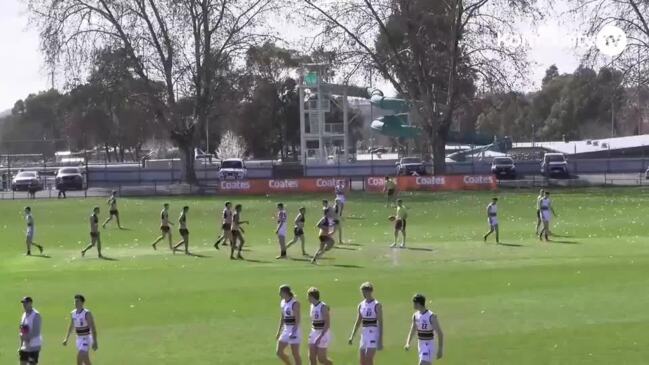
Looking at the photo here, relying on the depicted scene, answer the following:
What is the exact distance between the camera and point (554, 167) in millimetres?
75562

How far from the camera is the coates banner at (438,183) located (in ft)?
207

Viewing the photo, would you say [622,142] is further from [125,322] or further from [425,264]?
[125,322]

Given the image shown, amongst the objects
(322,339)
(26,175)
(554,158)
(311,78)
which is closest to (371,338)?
(322,339)

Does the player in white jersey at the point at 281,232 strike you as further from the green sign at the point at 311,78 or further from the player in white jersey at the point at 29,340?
the green sign at the point at 311,78

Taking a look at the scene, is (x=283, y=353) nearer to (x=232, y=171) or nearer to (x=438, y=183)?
(x=438, y=183)

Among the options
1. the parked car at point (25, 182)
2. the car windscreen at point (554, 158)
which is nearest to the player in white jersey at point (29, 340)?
the parked car at point (25, 182)

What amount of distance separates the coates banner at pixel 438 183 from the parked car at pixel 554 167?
42.6 feet

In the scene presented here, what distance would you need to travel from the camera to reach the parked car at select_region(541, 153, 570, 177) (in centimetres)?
7531

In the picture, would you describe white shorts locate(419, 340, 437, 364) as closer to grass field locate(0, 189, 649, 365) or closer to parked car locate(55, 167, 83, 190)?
grass field locate(0, 189, 649, 365)

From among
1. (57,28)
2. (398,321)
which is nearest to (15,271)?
(398,321)

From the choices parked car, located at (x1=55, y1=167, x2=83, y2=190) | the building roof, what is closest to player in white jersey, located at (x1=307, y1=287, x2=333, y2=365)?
parked car, located at (x1=55, y1=167, x2=83, y2=190)

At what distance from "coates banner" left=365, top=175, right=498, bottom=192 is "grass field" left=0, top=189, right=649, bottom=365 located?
14726 millimetres

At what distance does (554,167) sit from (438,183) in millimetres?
15939

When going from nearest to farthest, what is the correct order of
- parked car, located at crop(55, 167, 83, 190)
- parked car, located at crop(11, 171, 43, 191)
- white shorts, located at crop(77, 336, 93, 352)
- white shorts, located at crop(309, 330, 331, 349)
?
white shorts, located at crop(309, 330, 331, 349)
white shorts, located at crop(77, 336, 93, 352)
parked car, located at crop(11, 171, 43, 191)
parked car, located at crop(55, 167, 83, 190)
